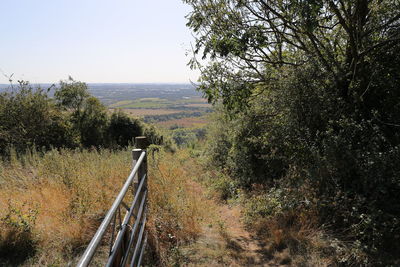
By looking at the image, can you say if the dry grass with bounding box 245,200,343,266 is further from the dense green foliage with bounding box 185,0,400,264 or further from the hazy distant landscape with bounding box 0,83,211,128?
the hazy distant landscape with bounding box 0,83,211,128

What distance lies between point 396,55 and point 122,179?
210 inches

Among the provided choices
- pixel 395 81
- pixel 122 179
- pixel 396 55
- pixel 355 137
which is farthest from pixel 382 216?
pixel 122 179

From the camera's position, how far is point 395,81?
4102mm

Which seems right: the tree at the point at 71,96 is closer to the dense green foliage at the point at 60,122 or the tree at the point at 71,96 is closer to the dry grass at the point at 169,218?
the dense green foliage at the point at 60,122

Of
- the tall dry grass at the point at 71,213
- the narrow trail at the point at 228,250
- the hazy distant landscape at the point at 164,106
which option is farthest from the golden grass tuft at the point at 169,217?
the hazy distant landscape at the point at 164,106

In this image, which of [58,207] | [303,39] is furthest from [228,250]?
[303,39]

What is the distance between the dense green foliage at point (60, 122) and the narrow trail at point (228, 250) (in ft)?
19.6

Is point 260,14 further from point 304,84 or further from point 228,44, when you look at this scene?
point 304,84

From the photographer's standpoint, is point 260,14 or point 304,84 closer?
point 304,84

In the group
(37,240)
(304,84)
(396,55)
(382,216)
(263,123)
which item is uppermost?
(396,55)

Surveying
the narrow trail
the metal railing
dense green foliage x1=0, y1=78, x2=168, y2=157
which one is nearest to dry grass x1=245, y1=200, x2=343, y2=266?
the narrow trail

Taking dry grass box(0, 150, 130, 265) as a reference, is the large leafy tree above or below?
above

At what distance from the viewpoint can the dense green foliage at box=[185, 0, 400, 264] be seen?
335 cm

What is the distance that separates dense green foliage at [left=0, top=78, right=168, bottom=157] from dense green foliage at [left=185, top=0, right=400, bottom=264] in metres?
5.66
